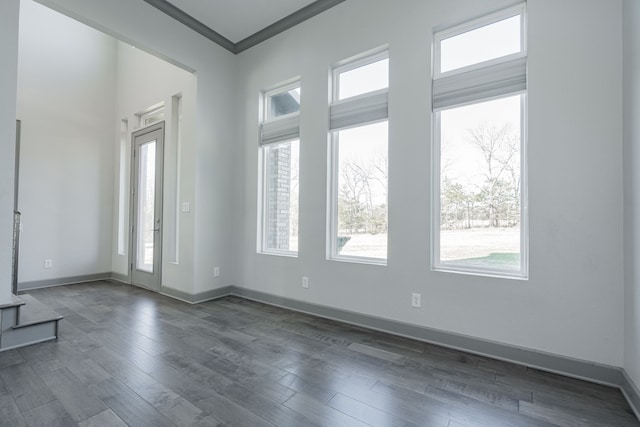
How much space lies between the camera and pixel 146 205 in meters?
4.76

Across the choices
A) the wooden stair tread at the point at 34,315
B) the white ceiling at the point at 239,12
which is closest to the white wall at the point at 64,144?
the wooden stair tread at the point at 34,315

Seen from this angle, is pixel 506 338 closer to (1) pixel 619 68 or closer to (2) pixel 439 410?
(2) pixel 439 410

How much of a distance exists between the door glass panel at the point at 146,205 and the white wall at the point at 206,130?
1079 millimetres

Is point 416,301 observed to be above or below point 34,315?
above

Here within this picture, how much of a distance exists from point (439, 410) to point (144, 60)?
19.0 feet

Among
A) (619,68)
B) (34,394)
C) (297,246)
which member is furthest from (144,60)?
(619,68)

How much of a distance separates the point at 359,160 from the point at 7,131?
3.00 metres

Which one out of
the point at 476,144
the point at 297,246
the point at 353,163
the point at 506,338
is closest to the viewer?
the point at 506,338

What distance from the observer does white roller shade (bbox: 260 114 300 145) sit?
3.66 meters

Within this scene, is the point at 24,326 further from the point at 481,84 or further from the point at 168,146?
the point at 481,84

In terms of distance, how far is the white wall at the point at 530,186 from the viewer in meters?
2.01

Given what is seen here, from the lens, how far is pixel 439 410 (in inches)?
67.0

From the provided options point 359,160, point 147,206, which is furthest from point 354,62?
point 147,206

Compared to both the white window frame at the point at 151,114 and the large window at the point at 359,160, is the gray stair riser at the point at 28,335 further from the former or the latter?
the white window frame at the point at 151,114
